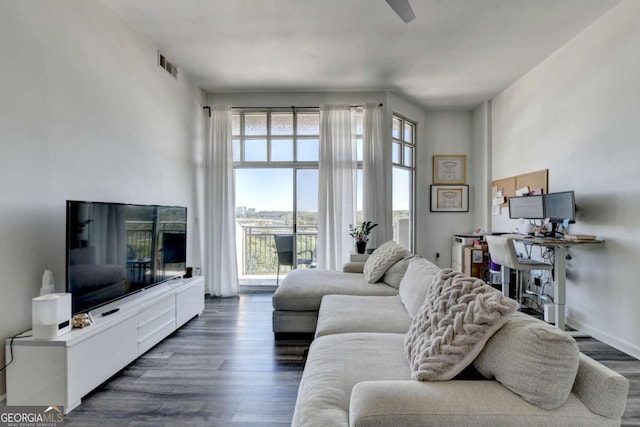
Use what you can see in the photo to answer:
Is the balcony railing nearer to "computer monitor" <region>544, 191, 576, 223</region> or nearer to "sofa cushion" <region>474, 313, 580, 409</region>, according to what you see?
"computer monitor" <region>544, 191, 576, 223</region>

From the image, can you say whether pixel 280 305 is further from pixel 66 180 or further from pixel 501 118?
pixel 501 118

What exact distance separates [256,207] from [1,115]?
10.3ft

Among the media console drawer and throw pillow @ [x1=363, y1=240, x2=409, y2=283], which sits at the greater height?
throw pillow @ [x1=363, y1=240, x2=409, y2=283]

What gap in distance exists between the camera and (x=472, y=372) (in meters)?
1.30

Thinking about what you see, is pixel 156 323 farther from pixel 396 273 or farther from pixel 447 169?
pixel 447 169

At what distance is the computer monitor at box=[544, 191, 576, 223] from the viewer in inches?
120

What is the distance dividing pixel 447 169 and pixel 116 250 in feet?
16.4

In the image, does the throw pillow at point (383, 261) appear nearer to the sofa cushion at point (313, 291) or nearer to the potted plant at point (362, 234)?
the sofa cushion at point (313, 291)

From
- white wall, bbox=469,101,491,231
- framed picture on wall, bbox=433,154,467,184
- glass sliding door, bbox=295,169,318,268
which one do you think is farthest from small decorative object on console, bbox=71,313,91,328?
white wall, bbox=469,101,491,231

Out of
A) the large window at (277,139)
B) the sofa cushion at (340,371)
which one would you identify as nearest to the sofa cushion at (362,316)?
the sofa cushion at (340,371)

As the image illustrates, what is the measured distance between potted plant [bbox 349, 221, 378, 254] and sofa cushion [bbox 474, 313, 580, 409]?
3205 millimetres

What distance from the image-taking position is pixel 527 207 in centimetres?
373

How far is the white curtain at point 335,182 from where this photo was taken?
455 centimetres

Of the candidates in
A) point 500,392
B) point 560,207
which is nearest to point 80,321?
point 500,392
